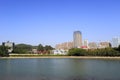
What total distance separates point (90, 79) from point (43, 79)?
5.52 meters

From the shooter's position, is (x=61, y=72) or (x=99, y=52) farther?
(x=99, y=52)

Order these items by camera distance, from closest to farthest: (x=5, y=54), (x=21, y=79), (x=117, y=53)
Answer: (x=21, y=79)
(x=117, y=53)
(x=5, y=54)

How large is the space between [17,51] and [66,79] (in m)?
145

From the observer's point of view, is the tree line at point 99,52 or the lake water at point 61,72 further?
the tree line at point 99,52

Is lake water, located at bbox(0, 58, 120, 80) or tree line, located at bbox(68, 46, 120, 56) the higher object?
tree line, located at bbox(68, 46, 120, 56)

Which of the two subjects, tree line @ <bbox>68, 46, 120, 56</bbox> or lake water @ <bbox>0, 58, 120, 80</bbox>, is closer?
lake water @ <bbox>0, 58, 120, 80</bbox>

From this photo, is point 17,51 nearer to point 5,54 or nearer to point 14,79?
point 5,54

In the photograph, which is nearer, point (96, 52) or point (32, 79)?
point (32, 79)

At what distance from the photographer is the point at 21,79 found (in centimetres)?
3122

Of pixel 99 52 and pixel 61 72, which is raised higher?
pixel 99 52

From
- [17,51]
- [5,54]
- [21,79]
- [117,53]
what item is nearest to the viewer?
[21,79]

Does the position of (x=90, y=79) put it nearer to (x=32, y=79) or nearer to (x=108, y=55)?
(x=32, y=79)

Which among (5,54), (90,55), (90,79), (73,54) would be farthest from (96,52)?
(90,79)

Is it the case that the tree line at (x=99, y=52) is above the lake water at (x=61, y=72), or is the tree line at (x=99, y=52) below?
above
